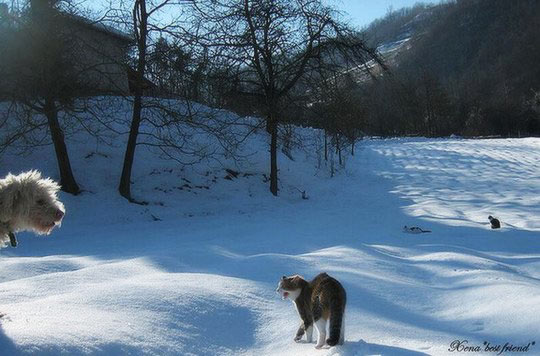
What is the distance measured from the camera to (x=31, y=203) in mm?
4070

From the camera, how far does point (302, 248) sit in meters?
10.2

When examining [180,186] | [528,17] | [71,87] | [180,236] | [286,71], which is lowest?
[180,236]

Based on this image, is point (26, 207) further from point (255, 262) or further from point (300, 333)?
point (255, 262)

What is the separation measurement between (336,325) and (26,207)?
2.78m

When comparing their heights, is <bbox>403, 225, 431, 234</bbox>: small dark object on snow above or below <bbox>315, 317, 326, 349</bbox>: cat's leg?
below

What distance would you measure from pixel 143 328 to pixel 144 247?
702cm

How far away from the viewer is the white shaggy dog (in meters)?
3.98

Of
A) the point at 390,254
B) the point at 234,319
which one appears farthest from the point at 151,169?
the point at 234,319

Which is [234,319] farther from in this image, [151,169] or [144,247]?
[151,169]

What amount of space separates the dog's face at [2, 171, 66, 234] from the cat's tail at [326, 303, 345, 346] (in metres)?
2.57

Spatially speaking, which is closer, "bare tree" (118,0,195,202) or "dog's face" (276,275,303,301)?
"dog's face" (276,275,303,301)

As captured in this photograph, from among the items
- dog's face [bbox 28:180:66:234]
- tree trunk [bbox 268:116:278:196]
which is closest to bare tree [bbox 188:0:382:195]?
tree trunk [bbox 268:116:278:196]

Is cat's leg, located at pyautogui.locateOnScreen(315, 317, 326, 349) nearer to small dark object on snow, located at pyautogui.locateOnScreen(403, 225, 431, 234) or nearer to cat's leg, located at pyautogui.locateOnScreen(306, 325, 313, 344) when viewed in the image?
cat's leg, located at pyautogui.locateOnScreen(306, 325, 313, 344)

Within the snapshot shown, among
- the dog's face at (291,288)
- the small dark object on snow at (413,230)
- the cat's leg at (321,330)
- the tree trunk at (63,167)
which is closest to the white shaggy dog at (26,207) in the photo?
the dog's face at (291,288)
